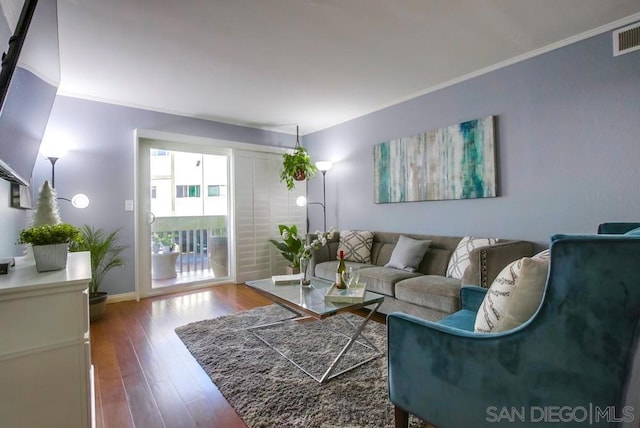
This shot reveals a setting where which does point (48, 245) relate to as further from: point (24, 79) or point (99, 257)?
point (99, 257)

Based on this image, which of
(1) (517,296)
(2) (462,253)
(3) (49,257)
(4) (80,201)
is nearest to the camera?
(1) (517,296)

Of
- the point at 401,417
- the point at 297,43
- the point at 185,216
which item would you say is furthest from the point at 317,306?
the point at 185,216

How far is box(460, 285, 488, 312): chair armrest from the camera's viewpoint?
1835mm

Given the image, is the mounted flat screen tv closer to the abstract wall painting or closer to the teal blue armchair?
the teal blue armchair

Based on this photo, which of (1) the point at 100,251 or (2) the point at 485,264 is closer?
(2) the point at 485,264

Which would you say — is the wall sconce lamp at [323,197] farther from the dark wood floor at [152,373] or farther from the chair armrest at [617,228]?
the chair armrest at [617,228]

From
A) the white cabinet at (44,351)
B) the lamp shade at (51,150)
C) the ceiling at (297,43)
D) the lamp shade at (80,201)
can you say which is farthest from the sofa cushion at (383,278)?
the lamp shade at (51,150)

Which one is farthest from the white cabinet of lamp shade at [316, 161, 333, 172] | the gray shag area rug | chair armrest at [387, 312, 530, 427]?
lamp shade at [316, 161, 333, 172]

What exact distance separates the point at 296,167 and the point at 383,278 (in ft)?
7.88

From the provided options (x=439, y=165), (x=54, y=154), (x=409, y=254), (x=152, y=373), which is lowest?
(x=152, y=373)

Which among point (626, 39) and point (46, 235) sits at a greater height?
point (626, 39)

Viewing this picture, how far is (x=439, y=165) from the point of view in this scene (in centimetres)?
327

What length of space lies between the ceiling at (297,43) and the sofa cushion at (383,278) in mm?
1969

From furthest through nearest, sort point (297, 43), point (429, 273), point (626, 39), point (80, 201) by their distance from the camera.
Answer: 1. point (80, 201)
2. point (429, 273)
3. point (297, 43)
4. point (626, 39)
